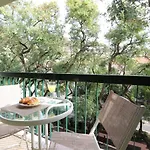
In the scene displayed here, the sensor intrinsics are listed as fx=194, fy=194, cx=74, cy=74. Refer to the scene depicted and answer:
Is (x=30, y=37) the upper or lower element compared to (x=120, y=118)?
upper

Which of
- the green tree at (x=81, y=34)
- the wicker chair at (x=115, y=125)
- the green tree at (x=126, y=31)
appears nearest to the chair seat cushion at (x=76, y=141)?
the wicker chair at (x=115, y=125)

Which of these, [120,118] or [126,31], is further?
[126,31]

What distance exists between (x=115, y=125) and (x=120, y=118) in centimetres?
7

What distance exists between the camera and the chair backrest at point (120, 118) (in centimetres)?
128

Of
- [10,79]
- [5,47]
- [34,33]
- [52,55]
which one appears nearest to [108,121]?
[10,79]

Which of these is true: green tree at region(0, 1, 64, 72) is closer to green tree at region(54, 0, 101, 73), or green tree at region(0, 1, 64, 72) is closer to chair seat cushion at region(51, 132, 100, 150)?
green tree at region(54, 0, 101, 73)

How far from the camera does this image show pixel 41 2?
24.9 feet

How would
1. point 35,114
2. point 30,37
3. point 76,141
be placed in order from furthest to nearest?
point 30,37 → point 76,141 → point 35,114

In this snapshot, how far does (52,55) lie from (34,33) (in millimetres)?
1132

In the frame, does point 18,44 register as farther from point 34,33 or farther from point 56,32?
point 56,32

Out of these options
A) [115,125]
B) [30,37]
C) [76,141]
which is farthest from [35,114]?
[30,37]

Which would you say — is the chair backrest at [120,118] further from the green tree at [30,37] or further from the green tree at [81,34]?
the green tree at [30,37]

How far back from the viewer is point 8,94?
89.5 inches

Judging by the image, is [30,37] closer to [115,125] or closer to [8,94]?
[8,94]
